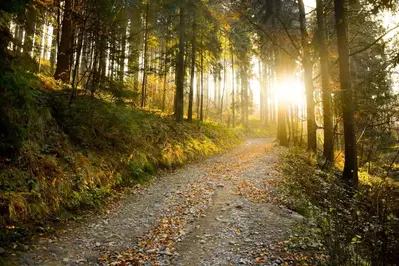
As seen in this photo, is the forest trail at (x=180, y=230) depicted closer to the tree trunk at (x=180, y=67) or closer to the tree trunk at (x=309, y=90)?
the tree trunk at (x=309, y=90)

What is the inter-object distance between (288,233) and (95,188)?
4.85m

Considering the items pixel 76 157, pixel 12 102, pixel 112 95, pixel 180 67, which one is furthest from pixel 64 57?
pixel 12 102

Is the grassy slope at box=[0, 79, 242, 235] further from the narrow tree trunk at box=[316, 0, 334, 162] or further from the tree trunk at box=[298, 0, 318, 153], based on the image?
the narrow tree trunk at box=[316, 0, 334, 162]

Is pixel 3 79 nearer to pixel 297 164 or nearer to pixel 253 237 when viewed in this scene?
pixel 253 237

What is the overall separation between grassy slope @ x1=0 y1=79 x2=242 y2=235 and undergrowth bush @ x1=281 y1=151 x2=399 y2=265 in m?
4.97

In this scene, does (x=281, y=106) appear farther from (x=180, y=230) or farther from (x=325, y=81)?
(x=180, y=230)

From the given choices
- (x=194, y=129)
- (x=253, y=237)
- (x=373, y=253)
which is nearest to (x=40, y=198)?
(x=253, y=237)

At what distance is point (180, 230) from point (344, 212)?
4884mm

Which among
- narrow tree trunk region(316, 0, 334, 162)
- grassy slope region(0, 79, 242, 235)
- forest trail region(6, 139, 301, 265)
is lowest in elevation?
forest trail region(6, 139, 301, 265)

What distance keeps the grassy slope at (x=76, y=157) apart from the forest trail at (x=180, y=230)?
2.28ft

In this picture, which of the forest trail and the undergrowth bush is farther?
the forest trail

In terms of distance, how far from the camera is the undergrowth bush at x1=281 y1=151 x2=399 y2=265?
160 inches

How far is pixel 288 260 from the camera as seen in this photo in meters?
4.11

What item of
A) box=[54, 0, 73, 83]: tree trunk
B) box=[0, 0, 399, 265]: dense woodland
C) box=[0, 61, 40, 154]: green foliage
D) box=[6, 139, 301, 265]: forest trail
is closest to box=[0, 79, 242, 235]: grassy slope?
box=[0, 0, 399, 265]: dense woodland
